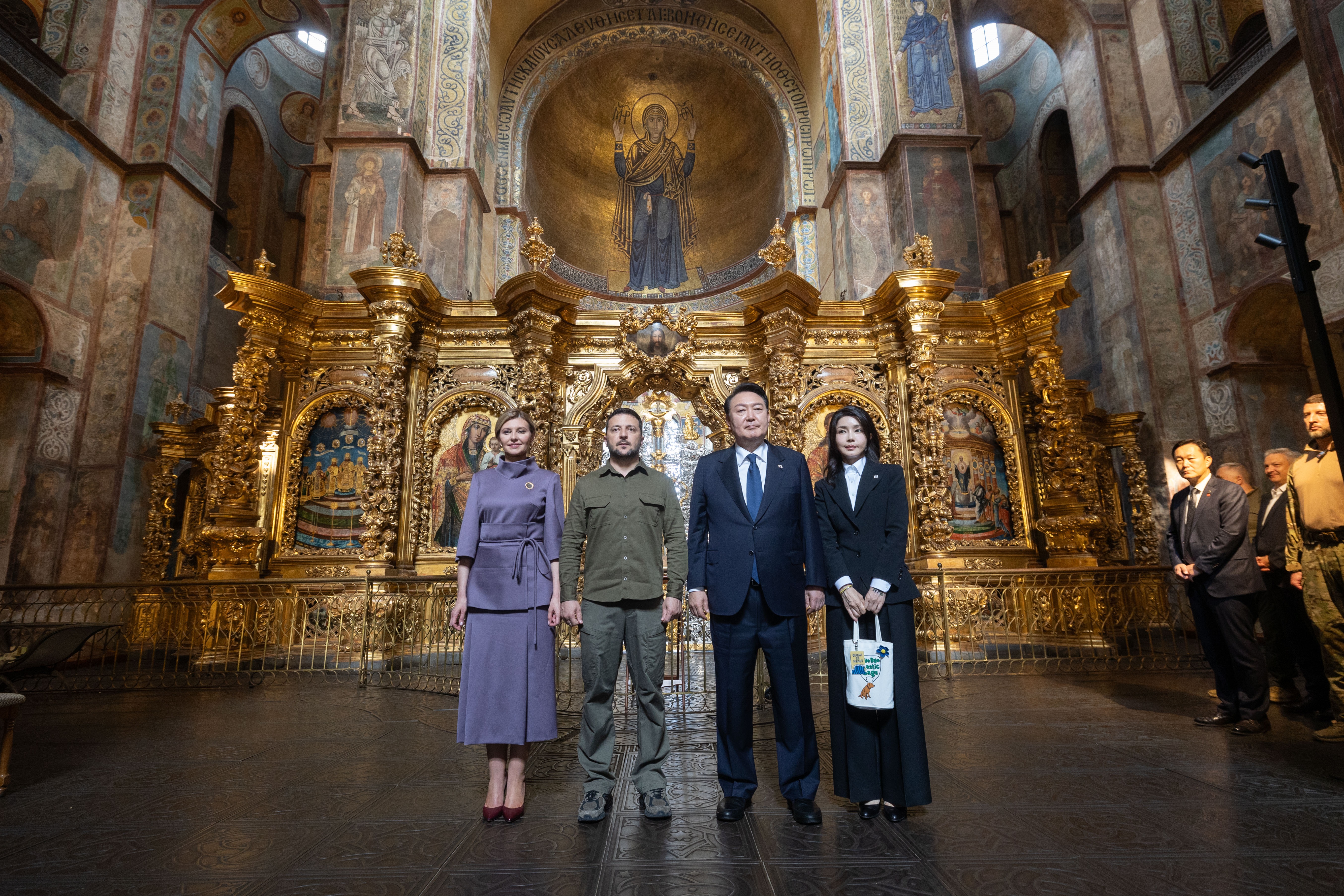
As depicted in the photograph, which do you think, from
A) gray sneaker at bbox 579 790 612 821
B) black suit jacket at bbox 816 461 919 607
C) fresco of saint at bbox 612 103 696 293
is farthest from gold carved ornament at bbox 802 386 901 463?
fresco of saint at bbox 612 103 696 293

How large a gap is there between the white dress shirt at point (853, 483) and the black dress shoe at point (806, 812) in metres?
0.90

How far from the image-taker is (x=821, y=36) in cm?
1385

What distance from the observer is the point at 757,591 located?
296 centimetres

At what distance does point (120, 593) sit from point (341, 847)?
1028 centimetres

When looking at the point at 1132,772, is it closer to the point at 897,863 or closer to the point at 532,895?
the point at 897,863

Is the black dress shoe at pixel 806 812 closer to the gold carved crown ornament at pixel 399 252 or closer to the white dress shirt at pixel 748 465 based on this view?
the white dress shirt at pixel 748 465

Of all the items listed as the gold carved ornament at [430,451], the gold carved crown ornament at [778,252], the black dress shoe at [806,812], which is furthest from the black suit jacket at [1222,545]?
the gold carved ornament at [430,451]

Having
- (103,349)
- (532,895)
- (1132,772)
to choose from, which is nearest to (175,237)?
(103,349)

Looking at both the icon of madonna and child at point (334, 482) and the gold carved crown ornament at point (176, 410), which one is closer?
the icon of madonna and child at point (334, 482)

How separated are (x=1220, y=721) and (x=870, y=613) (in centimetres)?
330

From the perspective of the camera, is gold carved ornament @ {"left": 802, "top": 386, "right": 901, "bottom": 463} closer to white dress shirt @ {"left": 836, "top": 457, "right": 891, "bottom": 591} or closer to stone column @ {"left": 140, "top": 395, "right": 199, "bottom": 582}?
white dress shirt @ {"left": 836, "top": 457, "right": 891, "bottom": 591}

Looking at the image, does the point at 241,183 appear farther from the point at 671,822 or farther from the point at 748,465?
the point at 671,822

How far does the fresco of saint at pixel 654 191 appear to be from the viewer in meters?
18.6

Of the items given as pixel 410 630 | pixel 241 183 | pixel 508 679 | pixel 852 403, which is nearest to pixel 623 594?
pixel 508 679
